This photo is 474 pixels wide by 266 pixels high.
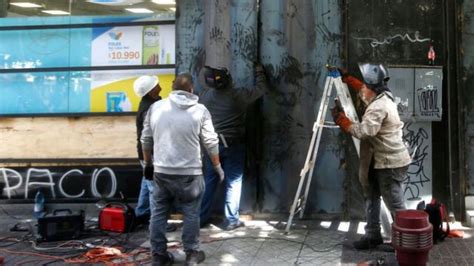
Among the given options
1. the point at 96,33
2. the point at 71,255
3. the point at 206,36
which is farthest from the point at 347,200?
the point at 96,33

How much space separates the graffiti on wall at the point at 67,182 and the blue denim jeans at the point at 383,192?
3.16 meters

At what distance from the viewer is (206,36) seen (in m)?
6.61

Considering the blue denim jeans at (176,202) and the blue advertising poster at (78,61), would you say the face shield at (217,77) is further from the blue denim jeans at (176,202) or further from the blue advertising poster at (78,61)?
the blue denim jeans at (176,202)

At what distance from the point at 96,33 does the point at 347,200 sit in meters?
4.06

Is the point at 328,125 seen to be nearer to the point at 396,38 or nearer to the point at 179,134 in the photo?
the point at 396,38

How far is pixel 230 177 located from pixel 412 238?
2.66 metres

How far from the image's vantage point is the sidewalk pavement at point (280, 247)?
519 cm

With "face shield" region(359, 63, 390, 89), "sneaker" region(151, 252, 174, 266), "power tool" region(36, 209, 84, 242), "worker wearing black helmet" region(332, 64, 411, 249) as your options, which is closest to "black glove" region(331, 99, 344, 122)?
"worker wearing black helmet" region(332, 64, 411, 249)

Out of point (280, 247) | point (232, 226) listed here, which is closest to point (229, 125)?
point (232, 226)

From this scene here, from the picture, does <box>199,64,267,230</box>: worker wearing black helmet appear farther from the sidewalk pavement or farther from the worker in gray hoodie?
the worker in gray hoodie

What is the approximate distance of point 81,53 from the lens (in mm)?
7348

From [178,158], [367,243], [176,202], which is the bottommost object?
[367,243]

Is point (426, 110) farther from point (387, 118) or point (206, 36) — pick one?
point (206, 36)

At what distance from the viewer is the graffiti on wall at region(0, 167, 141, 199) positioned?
714 centimetres
